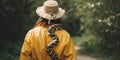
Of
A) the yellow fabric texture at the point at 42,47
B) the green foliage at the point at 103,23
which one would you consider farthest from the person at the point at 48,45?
the green foliage at the point at 103,23

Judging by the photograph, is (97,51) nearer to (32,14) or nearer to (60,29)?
(32,14)

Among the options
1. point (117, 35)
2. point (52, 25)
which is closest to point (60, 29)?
point (52, 25)

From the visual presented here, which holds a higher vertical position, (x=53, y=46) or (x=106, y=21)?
(x=106, y=21)

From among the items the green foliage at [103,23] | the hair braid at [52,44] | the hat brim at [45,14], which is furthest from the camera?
the green foliage at [103,23]

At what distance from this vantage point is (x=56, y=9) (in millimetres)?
6082

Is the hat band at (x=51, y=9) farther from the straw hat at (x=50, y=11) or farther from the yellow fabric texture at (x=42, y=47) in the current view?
the yellow fabric texture at (x=42, y=47)

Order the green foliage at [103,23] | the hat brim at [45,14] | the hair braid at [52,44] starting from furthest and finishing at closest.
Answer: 1. the green foliage at [103,23]
2. the hat brim at [45,14]
3. the hair braid at [52,44]

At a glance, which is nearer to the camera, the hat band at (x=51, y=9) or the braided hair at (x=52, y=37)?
the braided hair at (x=52, y=37)

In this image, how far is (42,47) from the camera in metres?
5.80

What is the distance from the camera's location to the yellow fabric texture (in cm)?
577

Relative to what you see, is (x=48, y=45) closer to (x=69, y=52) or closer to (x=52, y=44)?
(x=52, y=44)

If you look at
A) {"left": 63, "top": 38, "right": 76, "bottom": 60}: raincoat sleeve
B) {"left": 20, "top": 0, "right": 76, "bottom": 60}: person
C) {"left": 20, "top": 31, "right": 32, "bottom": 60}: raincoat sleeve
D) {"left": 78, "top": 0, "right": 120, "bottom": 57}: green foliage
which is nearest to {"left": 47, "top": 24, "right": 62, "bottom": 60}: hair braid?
{"left": 20, "top": 0, "right": 76, "bottom": 60}: person

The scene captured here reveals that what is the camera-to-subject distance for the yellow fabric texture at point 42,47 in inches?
227

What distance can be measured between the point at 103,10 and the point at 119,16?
84 cm
